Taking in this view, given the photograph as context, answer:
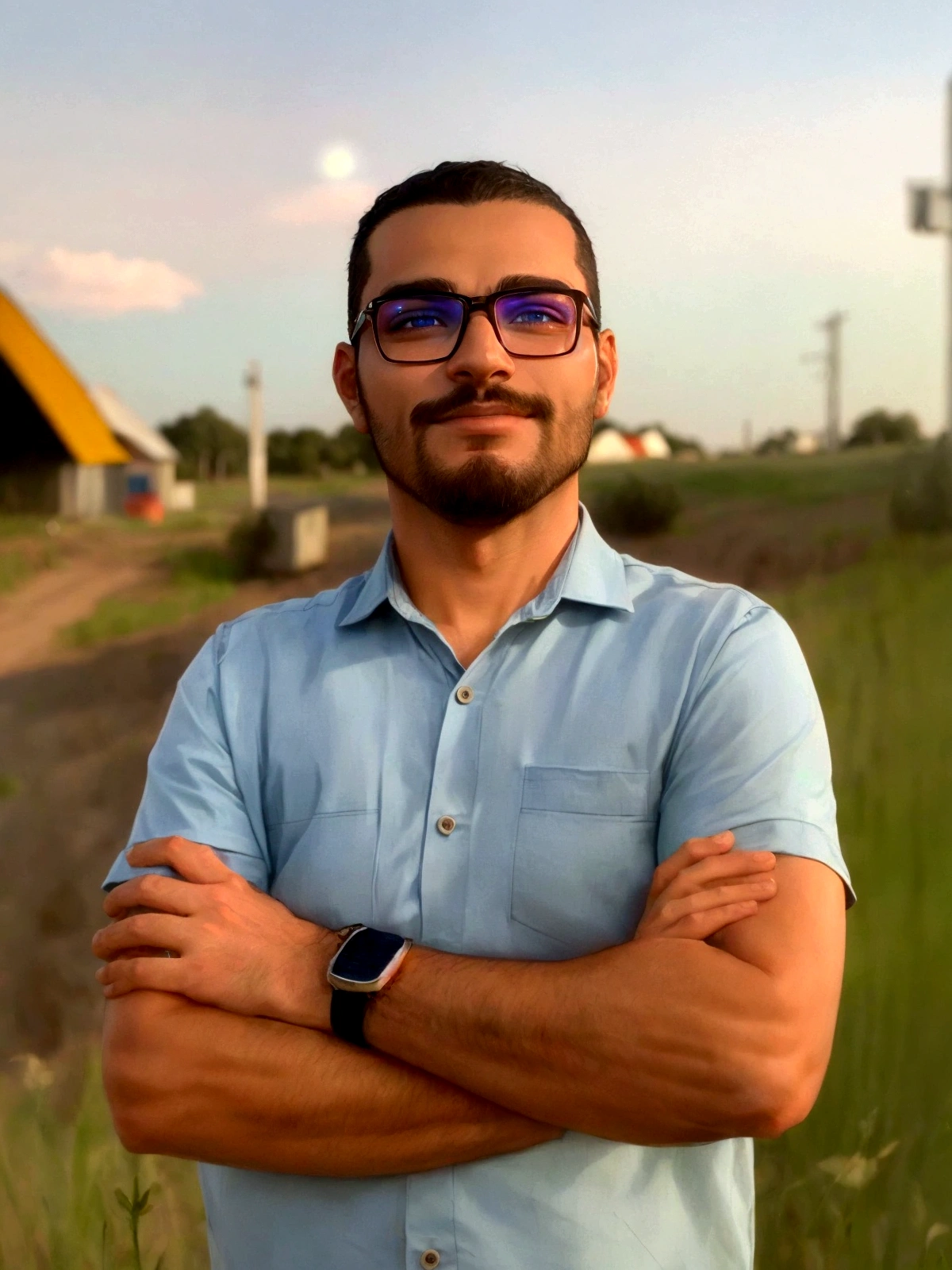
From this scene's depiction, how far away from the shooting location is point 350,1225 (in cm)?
135

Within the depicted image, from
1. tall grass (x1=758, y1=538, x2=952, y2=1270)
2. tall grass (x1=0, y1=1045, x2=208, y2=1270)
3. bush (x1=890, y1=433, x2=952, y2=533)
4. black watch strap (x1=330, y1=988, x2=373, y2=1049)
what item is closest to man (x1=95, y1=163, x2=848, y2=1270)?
black watch strap (x1=330, y1=988, x2=373, y2=1049)

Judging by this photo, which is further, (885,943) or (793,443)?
(793,443)

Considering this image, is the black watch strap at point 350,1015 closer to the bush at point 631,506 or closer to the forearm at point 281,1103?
the forearm at point 281,1103

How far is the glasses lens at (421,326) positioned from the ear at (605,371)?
0.23 m

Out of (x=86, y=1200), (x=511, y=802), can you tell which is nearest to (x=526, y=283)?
(x=511, y=802)

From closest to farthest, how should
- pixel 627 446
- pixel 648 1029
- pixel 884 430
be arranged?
pixel 648 1029 < pixel 884 430 < pixel 627 446

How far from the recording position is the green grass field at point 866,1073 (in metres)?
2.34

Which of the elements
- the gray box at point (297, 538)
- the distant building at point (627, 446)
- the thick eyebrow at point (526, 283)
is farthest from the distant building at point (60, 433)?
the thick eyebrow at point (526, 283)

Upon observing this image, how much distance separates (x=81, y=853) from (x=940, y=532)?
2.66m

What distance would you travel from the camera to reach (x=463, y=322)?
1460 millimetres

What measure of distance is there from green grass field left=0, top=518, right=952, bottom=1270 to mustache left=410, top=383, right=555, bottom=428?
1719 millimetres

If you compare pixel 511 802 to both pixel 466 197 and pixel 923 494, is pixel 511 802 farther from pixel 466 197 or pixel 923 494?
pixel 923 494

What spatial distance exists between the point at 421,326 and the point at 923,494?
2.26m

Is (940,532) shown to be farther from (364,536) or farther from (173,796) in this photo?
(173,796)
